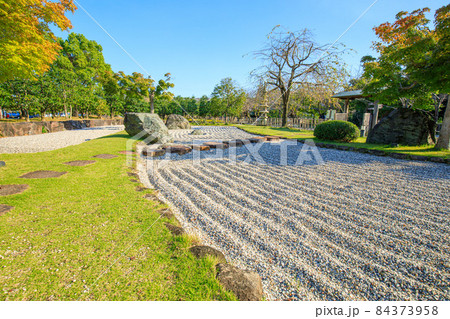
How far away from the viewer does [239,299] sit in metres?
1.49

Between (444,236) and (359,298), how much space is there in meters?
1.69

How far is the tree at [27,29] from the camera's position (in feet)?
15.4

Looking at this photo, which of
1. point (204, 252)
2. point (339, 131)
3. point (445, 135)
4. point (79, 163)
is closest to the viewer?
point (204, 252)

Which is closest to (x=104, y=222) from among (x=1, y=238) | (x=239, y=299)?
(x=1, y=238)

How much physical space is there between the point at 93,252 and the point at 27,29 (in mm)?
6370

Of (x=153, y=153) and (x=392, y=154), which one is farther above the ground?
(x=392, y=154)

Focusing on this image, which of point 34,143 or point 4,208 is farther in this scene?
point 34,143

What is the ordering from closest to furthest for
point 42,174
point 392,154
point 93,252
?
point 93,252 → point 42,174 → point 392,154

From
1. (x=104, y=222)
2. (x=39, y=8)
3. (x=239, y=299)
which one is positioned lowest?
(x=239, y=299)

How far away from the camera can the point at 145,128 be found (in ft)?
30.7

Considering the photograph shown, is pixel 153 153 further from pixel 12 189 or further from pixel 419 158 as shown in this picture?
pixel 419 158

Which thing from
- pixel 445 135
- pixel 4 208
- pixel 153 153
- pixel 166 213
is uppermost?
pixel 445 135

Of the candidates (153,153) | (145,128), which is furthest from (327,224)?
(145,128)

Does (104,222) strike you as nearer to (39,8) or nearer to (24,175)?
(24,175)
